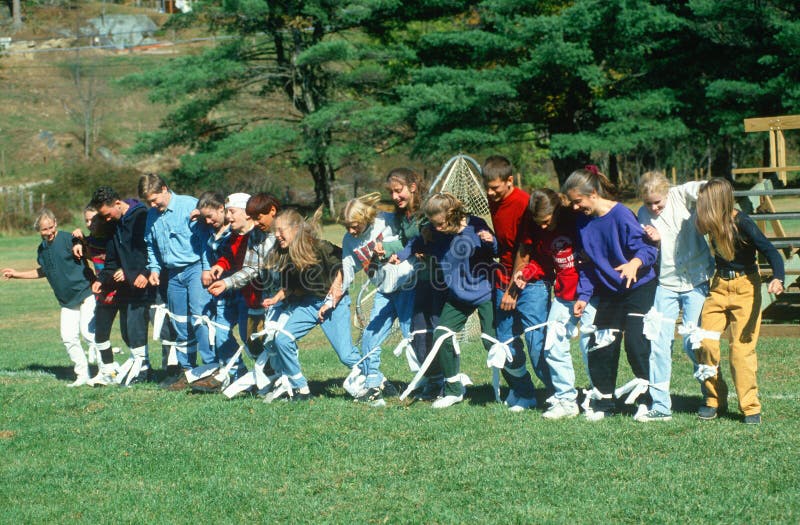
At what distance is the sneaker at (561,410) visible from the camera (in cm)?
704

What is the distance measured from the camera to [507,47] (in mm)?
30531

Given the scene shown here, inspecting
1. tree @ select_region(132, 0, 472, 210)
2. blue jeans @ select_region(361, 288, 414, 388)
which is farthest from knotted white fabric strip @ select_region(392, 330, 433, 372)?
tree @ select_region(132, 0, 472, 210)

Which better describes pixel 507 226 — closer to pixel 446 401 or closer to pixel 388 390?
pixel 446 401

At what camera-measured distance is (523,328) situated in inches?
294

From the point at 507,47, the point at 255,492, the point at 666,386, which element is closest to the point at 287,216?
the point at 255,492

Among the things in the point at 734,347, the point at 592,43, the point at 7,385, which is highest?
the point at 592,43

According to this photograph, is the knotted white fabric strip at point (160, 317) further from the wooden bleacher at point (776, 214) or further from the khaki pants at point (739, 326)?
the wooden bleacher at point (776, 214)

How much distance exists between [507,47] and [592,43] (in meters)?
2.71

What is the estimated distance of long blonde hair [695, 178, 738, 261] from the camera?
6461mm

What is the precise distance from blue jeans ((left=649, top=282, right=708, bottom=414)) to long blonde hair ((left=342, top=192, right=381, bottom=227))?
2.44 m

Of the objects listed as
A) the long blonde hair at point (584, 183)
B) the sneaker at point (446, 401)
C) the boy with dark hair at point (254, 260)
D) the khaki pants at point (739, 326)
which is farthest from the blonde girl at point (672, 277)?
the boy with dark hair at point (254, 260)

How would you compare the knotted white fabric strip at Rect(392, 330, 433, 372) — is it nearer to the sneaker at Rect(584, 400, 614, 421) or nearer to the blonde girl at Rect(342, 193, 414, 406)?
the blonde girl at Rect(342, 193, 414, 406)

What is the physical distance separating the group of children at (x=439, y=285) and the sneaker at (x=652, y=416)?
0.01 metres

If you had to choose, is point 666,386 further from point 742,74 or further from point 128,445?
point 742,74
